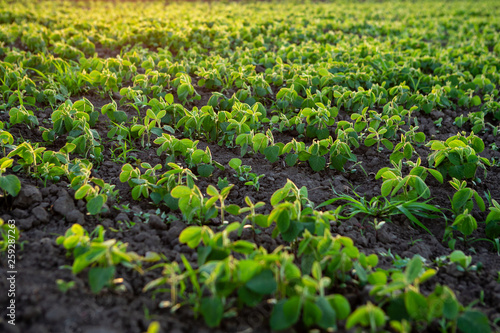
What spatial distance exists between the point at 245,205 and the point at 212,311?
1072 mm

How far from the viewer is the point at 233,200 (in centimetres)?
259

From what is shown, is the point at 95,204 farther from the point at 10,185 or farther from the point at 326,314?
the point at 326,314

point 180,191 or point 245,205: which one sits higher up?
point 180,191

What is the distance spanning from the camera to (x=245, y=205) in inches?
100

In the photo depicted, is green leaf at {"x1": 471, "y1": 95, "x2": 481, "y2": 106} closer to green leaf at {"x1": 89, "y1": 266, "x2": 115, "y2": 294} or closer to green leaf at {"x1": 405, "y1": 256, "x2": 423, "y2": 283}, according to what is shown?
green leaf at {"x1": 405, "y1": 256, "x2": 423, "y2": 283}

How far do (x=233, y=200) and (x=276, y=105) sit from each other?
151 cm

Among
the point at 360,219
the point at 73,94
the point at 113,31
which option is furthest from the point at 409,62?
the point at 113,31

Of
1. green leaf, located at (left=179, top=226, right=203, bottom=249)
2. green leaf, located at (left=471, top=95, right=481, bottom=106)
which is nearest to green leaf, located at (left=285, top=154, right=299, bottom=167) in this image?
green leaf, located at (left=179, top=226, right=203, bottom=249)

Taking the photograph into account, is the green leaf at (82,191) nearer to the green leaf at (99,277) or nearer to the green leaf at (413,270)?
the green leaf at (99,277)

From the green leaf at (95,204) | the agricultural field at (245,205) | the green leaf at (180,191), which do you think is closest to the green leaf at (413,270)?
the agricultural field at (245,205)

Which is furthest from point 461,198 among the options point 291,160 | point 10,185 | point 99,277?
point 10,185

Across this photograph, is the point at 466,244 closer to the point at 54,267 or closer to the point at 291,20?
the point at 54,267

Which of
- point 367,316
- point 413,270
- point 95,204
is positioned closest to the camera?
point 367,316

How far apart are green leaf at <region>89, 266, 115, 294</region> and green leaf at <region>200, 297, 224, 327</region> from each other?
408 mm
